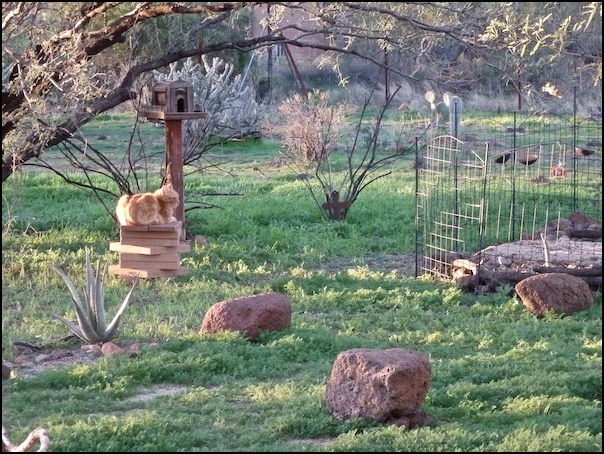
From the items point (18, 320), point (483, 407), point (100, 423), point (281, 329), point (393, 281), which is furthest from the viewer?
point (393, 281)

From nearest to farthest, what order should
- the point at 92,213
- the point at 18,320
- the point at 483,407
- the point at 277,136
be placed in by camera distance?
the point at 483,407 < the point at 18,320 < the point at 92,213 < the point at 277,136

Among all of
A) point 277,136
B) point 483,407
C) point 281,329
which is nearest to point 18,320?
point 281,329

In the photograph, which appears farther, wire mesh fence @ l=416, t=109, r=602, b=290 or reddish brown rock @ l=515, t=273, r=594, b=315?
wire mesh fence @ l=416, t=109, r=602, b=290

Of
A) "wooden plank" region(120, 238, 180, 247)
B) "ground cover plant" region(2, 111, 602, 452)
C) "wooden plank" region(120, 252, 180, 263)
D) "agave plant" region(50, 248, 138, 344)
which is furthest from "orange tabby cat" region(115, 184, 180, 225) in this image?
"agave plant" region(50, 248, 138, 344)

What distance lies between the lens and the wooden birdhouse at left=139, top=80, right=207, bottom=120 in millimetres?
10383

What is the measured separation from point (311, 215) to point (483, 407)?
294 inches

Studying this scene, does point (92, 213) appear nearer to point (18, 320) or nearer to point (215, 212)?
point (215, 212)

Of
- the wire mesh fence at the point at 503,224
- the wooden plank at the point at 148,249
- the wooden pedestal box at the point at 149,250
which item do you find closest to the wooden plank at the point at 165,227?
the wooden pedestal box at the point at 149,250

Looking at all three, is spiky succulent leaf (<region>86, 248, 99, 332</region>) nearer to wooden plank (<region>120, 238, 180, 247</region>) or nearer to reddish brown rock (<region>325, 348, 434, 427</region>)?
wooden plank (<region>120, 238, 180, 247</region>)

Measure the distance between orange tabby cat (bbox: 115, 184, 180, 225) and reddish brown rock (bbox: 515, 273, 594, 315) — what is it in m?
3.41

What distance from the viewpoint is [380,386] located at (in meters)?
5.32

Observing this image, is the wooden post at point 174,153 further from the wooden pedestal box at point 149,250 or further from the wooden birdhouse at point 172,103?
the wooden pedestal box at point 149,250

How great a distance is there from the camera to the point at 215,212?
13102 millimetres

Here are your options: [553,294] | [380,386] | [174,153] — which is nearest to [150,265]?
[174,153]
